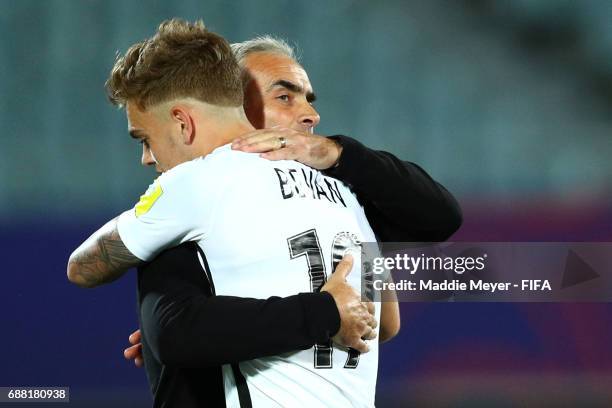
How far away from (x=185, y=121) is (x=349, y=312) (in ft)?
1.62

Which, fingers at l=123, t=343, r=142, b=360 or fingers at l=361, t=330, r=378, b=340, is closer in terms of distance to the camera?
fingers at l=361, t=330, r=378, b=340

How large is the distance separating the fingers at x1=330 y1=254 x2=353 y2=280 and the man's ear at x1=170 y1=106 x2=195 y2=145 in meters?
0.38

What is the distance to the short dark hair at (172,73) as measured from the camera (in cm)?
177

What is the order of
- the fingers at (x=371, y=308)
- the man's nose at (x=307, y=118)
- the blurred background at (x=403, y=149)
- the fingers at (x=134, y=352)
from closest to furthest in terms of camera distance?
the fingers at (x=371, y=308) < the fingers at (x=134, y=352) < the man's nose at (x=307, y=118) < the blurred background at (x=403, y=149)

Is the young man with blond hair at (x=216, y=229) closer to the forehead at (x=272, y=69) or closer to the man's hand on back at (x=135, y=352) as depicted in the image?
the man's hand on back at (x=135, y=352)

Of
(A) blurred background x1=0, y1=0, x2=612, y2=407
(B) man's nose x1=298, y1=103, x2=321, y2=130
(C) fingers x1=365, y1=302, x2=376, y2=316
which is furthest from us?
(A) blurred background x1=0, y1=0, x2=612, y2=407

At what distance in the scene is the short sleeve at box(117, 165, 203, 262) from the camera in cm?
163

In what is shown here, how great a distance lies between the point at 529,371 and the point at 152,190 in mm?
2238

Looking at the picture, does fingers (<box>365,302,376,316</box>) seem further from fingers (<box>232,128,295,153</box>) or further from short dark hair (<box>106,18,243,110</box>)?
short dark hair (<box>106,18,243,110</box>)

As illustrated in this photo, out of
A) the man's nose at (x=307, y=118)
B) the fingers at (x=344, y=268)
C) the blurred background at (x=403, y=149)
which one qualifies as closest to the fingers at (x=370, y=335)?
the fingers at (x=344, y=268)

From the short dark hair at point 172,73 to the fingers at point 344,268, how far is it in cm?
39

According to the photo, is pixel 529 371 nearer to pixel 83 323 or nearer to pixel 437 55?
pixel 437 55

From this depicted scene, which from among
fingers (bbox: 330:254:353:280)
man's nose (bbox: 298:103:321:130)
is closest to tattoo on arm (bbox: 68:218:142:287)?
fingers (bbox: 330:254:353:280)

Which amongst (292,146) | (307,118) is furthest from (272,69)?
(292,146)
